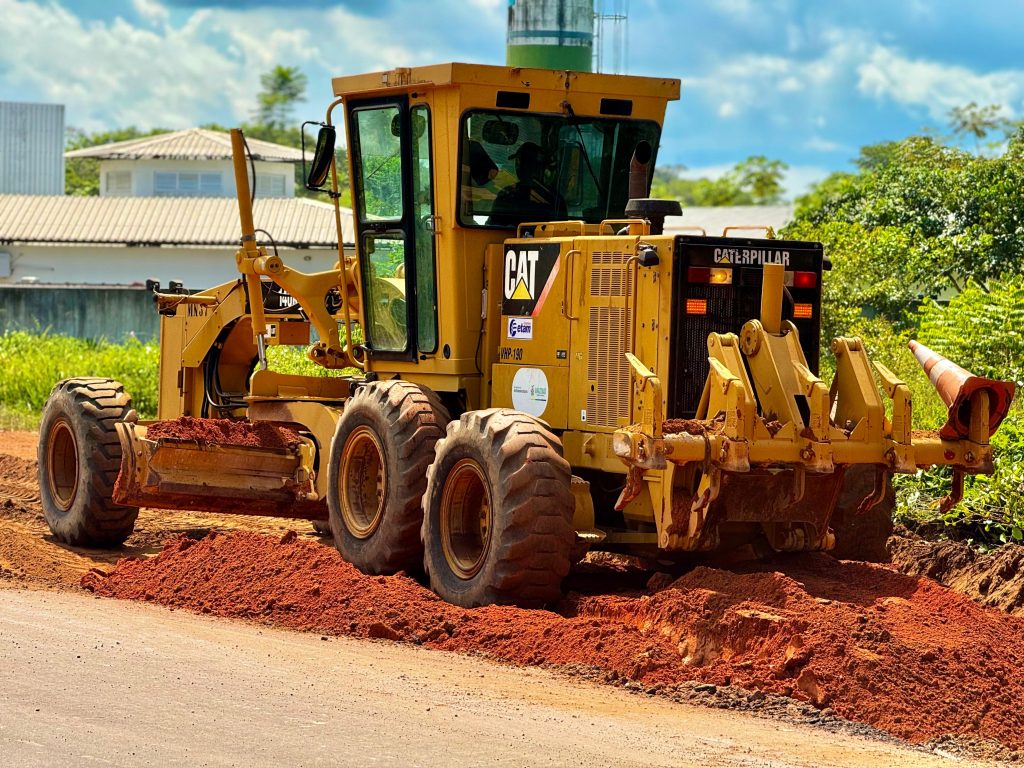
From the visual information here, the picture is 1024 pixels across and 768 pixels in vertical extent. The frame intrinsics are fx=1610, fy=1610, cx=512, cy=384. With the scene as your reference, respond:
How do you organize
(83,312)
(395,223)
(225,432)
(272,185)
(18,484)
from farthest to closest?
(272,185), (83,312), (18,484), (225,432), (395,223)

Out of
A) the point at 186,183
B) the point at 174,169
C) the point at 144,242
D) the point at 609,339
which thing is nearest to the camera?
the point at 609,339

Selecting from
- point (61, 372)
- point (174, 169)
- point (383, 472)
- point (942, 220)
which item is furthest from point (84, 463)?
point (174, 169)

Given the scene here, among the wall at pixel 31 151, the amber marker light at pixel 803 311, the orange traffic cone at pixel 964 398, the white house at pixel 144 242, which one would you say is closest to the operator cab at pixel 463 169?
the amber marker light at pixel 803 311

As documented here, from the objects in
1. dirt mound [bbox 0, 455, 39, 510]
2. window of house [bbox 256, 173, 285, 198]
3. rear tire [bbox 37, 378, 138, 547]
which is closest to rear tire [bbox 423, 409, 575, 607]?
rear tire [bbox 37, 378, 138, 547]

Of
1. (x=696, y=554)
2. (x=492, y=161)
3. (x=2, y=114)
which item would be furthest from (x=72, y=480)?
(x=2, y=114)

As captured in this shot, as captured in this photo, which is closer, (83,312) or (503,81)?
(503,81)

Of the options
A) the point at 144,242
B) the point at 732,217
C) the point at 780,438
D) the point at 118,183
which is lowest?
the point at 780,438

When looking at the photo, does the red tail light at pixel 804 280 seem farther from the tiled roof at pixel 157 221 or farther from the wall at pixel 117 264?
the wall at pixel 117 264

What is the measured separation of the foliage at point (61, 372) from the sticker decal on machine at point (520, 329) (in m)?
13.0

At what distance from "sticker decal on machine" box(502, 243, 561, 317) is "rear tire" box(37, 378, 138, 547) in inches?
144

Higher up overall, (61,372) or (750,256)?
(750,256)

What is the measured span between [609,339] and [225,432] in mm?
3731

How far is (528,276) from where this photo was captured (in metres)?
10.7

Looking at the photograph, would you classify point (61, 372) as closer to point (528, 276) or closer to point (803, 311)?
point (528, 276)
